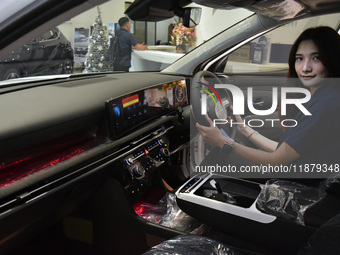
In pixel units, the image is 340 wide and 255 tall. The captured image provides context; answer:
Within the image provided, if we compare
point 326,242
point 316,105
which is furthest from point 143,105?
point 326,242

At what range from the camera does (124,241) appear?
1.83m

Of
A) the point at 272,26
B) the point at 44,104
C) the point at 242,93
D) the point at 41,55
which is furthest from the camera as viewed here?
the point at 41,55

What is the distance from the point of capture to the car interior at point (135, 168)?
122cm

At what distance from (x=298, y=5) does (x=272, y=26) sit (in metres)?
0.68

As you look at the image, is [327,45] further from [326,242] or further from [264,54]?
[264,54]

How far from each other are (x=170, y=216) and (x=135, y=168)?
1.40 ft

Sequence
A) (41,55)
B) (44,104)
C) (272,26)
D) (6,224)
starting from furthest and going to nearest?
(41,55) → (272,26) → (44,104) → (6,224)

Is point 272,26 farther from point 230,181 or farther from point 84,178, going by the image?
point 84,178

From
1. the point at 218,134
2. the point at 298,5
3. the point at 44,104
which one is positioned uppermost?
the point at 298,5

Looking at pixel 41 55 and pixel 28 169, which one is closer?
pixel 28 169

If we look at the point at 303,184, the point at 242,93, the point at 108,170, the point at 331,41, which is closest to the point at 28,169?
the point at 108,170

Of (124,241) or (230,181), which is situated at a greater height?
(230,181)

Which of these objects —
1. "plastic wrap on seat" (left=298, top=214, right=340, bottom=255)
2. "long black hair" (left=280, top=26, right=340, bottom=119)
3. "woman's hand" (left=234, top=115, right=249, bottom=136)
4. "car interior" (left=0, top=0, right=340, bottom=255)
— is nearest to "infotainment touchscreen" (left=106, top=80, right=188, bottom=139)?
"car interior" (left=0, top=0, right=340, bottom=255)

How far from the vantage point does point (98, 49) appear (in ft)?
19.4
